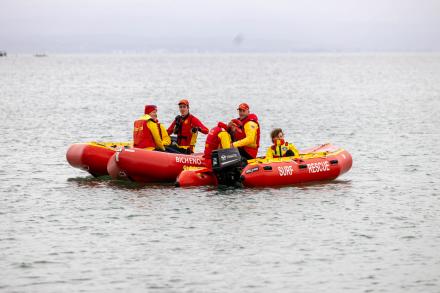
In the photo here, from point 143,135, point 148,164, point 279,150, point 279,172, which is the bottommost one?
point 279,172

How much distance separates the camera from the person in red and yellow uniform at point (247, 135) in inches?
809

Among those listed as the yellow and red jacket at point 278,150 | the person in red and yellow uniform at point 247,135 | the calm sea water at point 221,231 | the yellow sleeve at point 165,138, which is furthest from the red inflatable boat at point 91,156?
the yellow and red jacket at point 278,150

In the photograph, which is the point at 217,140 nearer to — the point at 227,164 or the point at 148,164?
the point at 227,164

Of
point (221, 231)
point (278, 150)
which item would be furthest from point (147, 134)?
point (221, 231)

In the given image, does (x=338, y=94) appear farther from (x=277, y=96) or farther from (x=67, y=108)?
(x=67, y=108)

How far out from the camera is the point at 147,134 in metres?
21.1

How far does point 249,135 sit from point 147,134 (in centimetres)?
251

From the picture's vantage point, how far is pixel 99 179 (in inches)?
881

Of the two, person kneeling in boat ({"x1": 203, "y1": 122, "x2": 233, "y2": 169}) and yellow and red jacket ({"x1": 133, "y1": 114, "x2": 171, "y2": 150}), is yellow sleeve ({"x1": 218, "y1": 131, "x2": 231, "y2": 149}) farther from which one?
yellow and red jacket ({"x1": 133, "y1": 114, "x2": 171, "y2": 150})

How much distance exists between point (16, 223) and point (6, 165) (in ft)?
28.2

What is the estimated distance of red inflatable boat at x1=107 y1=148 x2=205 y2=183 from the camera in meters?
20.4

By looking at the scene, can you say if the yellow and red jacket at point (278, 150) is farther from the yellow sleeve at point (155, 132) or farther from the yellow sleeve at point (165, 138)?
the yellow sleeve at point (155, 132)

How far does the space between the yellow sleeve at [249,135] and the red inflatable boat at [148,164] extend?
3.45 feet

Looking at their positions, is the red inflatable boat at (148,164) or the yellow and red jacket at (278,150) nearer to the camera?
the red inflatable boat at (148,164)
